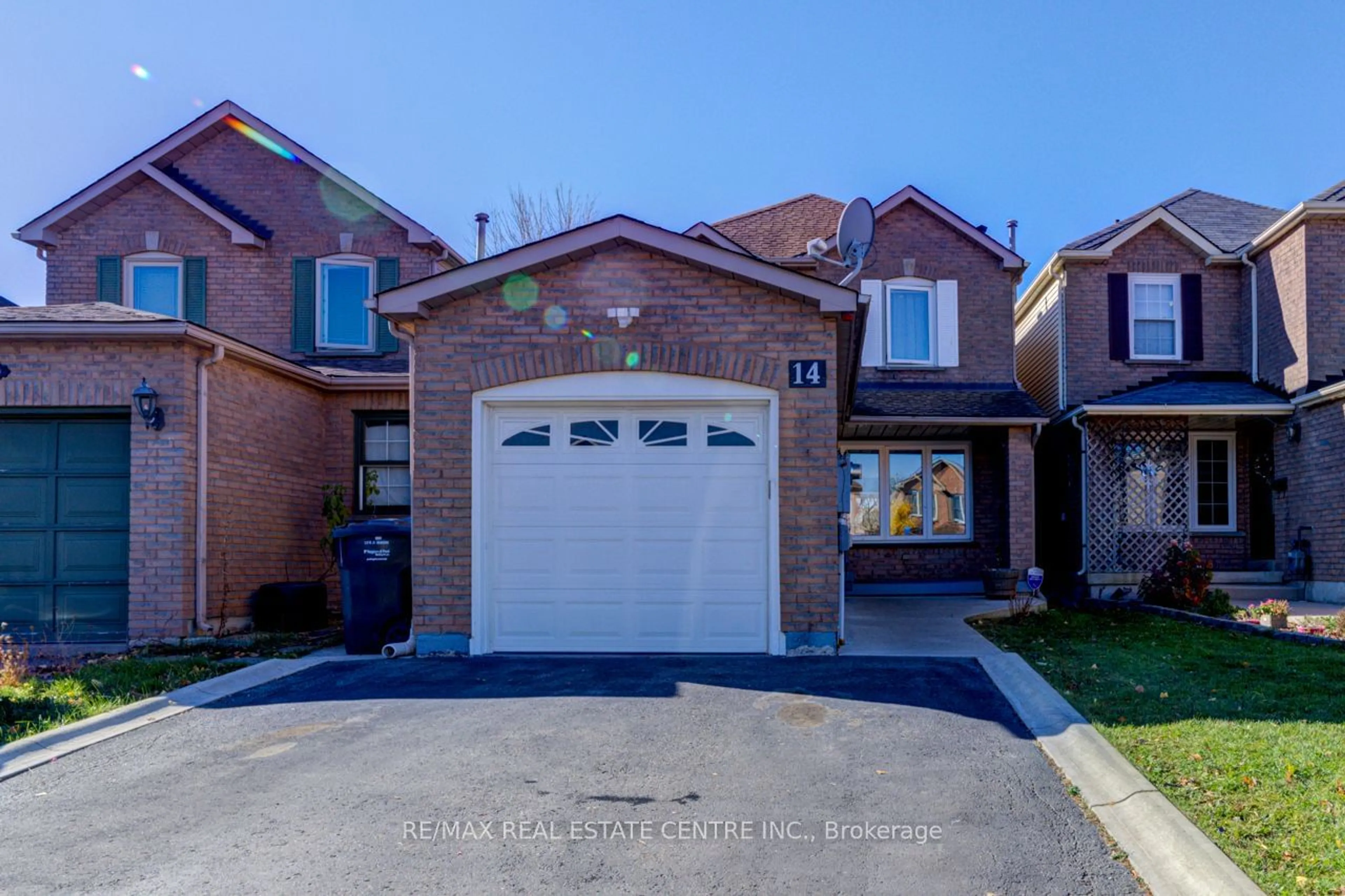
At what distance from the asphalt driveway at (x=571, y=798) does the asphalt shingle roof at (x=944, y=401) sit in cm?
829

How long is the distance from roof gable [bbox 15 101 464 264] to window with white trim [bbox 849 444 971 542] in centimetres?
806

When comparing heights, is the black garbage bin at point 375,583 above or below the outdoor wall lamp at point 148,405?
below

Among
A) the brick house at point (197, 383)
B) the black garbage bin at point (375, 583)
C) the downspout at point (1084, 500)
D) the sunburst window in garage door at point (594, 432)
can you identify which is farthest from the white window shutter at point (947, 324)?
the black garbage bin at point (375, 583)

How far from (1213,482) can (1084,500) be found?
2681 millimetres

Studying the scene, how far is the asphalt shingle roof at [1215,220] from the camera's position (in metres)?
16.5

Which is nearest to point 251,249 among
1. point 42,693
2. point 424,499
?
point 424,499

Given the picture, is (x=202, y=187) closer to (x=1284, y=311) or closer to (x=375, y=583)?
(x=375, y=583)

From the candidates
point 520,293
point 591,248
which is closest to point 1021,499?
point 591,248

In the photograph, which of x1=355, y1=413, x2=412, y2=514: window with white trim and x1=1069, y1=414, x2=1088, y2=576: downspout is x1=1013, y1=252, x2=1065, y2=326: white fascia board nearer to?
x1=1069, y1=414, x2=1088, y2=576: downspout

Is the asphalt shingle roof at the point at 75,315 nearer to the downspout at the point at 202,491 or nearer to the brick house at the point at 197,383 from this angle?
the brick house at the point at 197,383

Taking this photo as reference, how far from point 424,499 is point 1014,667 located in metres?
5.22

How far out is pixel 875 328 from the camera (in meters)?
16.3

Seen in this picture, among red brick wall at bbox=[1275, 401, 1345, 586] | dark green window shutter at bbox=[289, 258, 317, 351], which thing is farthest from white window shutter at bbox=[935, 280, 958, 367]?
dark green window shutter at bbox=[289, 258, 317, 351]

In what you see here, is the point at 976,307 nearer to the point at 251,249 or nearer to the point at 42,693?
the point at 251,249
